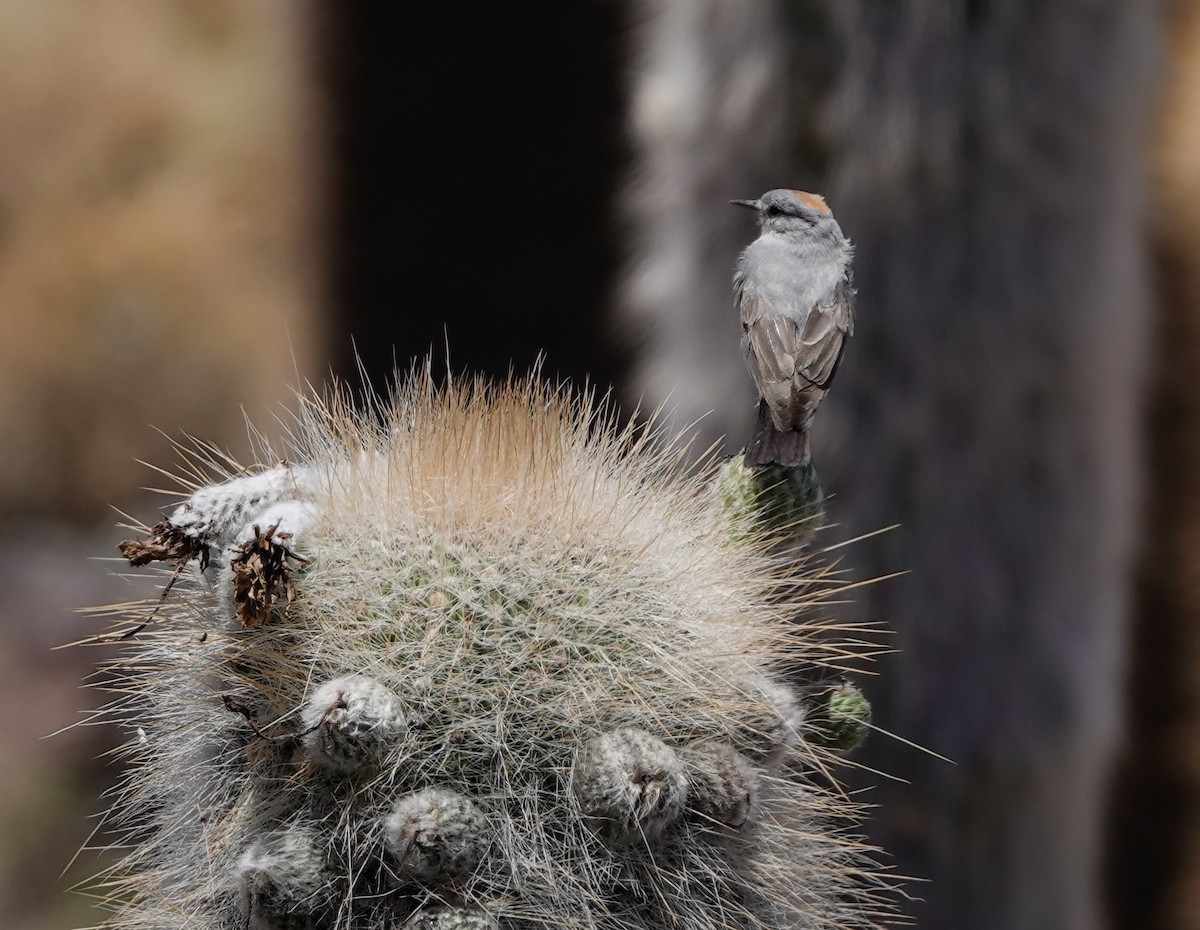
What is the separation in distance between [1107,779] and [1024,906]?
0.73 feet

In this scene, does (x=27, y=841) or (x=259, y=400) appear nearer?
(x=27, y=841)

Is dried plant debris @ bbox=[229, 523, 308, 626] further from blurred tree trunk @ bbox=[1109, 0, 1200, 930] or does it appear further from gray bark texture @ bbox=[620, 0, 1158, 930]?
blurred tree trunk @ bbox=[1109, 0, 1200, 930]

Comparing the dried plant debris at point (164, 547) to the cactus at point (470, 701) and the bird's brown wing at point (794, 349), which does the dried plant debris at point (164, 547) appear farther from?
the bird's brown wing at point (794, 349)

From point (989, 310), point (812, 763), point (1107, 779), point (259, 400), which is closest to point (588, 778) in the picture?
point (812, 763)

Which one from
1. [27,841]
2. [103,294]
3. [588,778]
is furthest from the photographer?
[103,294]

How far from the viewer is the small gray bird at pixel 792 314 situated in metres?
0.50

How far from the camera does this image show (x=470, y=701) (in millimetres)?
439

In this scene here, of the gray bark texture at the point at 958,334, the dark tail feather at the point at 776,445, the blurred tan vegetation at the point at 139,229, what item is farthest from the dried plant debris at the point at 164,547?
the blurred tan vegetation at the point at 139,229

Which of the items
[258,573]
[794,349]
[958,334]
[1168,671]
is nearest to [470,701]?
[258,573]

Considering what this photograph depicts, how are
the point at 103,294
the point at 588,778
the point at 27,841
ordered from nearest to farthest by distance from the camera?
the point at 588,778, the point at 27,841, the point at 103,294

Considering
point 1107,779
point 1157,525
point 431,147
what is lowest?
point 1107,779

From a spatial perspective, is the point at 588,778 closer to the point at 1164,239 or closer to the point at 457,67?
the point at 1164,239

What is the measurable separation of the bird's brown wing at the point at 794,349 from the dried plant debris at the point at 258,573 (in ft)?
0.76

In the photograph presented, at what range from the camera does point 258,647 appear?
452 millimetres
